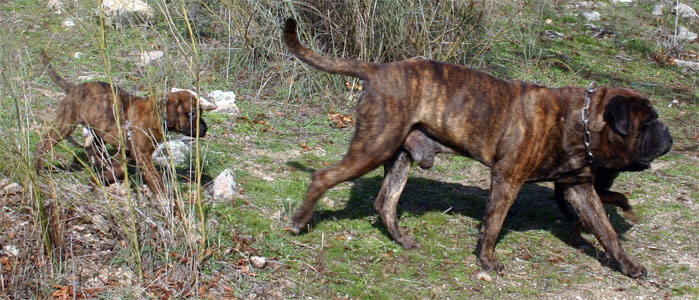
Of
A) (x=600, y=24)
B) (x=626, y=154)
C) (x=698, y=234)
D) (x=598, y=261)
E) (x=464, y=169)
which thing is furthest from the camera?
(x=600, y=24)

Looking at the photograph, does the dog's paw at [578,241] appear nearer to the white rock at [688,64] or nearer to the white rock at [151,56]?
the white rock at [151,56]

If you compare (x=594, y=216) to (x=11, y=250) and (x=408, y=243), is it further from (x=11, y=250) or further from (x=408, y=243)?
(x=11, y=250)

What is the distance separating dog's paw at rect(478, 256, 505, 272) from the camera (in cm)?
593

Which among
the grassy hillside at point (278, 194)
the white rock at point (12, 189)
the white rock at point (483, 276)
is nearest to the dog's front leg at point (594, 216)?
the grassy hillside at point (278, 194)

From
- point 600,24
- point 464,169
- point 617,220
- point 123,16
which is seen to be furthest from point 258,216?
point 600,24

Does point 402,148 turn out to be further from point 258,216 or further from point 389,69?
point 258,216

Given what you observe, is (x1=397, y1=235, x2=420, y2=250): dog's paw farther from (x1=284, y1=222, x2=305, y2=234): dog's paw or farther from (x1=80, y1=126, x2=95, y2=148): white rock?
(x1=80, y1=126, x2=95, y2=148): white rock

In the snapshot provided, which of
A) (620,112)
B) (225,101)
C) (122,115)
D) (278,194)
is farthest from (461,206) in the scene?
(225,101)

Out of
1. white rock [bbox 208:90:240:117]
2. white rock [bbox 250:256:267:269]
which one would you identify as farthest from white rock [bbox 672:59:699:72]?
white rock [bbox 250:256:267:269]

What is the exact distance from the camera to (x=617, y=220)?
23.2ft

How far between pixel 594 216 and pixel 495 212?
0.86 m

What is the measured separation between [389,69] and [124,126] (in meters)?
2.39

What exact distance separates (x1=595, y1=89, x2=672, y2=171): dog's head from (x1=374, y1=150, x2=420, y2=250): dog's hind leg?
1.59 meters

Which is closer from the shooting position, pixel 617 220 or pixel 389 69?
pixel 389 69
